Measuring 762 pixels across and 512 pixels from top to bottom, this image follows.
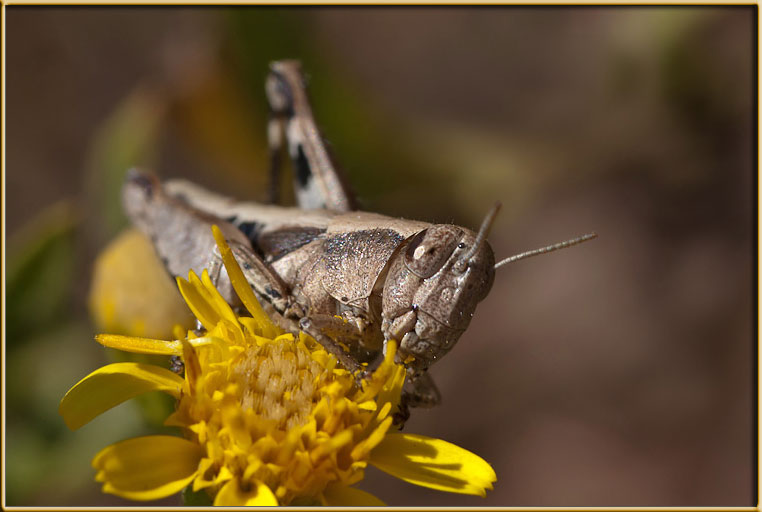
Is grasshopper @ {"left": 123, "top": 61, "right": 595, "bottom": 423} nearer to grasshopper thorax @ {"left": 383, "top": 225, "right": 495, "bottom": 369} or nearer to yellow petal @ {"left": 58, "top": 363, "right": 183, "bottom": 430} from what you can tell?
grasshopper thorax @ {"left": 383, "top": 225, "right": 495, "bottom": 369}

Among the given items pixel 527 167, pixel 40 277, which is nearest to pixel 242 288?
pixel 40 277

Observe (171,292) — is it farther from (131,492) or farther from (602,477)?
(602,477)

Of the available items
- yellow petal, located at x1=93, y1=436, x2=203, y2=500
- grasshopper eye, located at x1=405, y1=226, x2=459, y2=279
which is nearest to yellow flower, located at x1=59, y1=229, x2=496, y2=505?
yellow petal, located at x1=93, y1=436, x2=203, y2=500

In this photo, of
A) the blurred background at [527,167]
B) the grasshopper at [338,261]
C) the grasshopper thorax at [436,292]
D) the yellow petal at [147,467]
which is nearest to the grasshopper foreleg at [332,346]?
the grasshopper at [338,261]

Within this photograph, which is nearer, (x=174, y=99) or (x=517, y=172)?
(x=174, y=99)

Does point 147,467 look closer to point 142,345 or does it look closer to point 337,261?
point 142,345

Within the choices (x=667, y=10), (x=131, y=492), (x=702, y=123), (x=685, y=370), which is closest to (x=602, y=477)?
(x=685, y=370)
